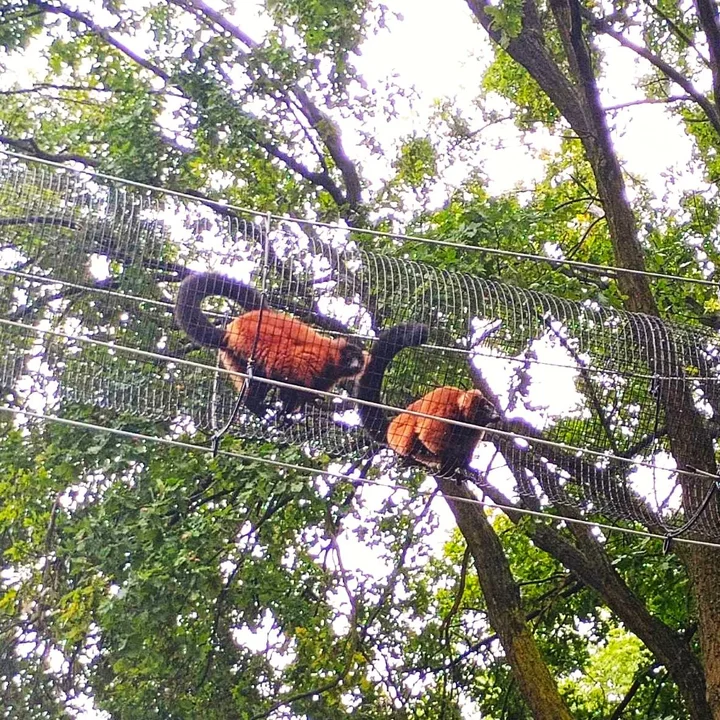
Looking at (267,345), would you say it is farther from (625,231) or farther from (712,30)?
(712,30)

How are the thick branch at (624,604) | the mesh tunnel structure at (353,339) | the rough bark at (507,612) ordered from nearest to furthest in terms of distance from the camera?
the mesh tunnel structure at (353,339) → the rough bark at (507,612) → the thick branch at (624,604)

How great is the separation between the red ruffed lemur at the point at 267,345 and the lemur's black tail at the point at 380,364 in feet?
0.30

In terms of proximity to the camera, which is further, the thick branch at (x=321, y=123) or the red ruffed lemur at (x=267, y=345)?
the thick branch at (x=321, y=123)

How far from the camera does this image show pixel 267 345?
4.34 metres

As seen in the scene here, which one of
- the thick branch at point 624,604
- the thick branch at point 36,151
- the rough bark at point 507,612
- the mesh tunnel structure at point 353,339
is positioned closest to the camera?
the mesh tunnel structure at point 353,339

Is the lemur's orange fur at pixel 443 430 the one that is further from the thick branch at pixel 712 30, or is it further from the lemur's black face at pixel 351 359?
the thick branch at pixel 712 30

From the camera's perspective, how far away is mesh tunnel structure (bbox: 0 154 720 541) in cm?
388

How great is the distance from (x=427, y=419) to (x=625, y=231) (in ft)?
7.48

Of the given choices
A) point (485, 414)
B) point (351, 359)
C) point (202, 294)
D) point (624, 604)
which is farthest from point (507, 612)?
point (202, 294)

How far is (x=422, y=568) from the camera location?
25.3ft

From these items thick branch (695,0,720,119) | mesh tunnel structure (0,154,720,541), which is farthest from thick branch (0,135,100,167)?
thick branch (695,0,720,119)

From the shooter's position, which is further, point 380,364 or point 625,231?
point 625,231

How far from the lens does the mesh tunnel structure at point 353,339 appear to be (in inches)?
153

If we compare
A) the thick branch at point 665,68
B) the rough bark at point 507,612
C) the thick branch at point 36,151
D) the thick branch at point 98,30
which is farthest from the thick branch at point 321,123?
the rough bark at point 507,612
